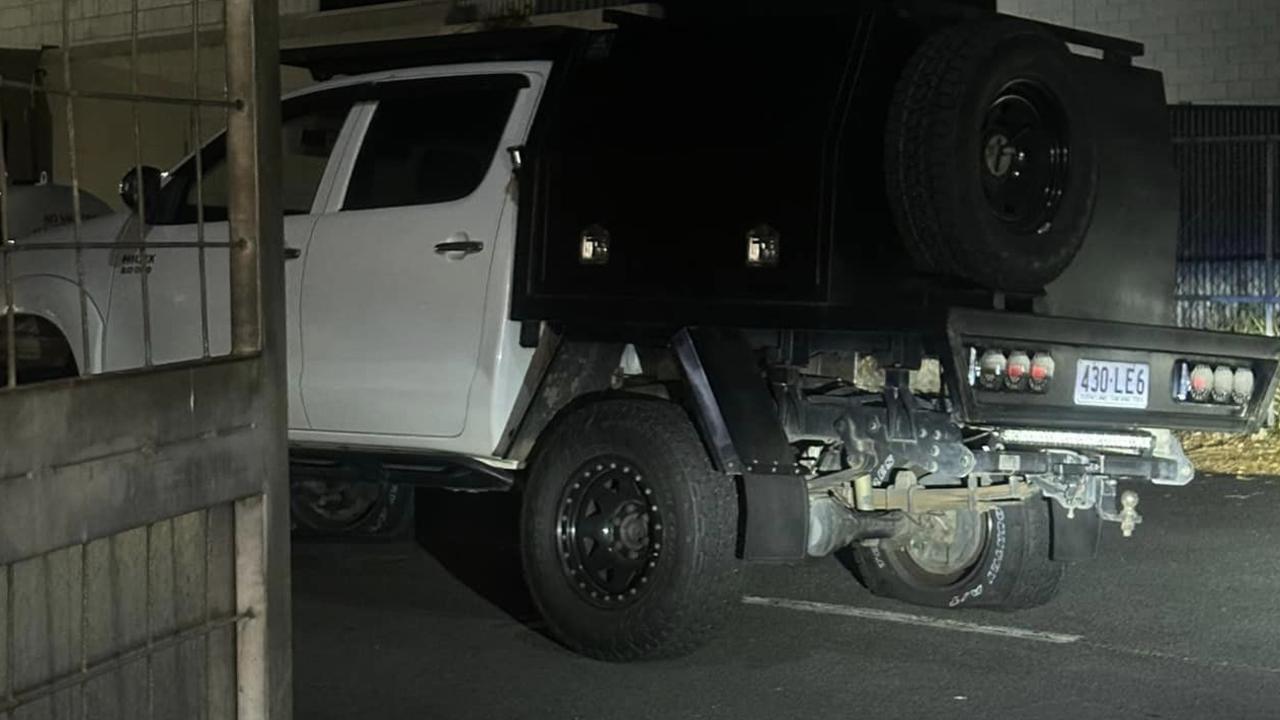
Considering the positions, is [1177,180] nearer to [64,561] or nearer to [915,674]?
[915,674]

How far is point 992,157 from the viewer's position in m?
6.16

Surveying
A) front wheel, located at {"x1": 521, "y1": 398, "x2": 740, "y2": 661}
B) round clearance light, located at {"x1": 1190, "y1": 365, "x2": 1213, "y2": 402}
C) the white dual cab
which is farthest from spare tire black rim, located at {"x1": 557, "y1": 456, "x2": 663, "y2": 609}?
round clearance light, located at {"x1": 1190, "y1": 365, "x2": 1213, "y2": 402}

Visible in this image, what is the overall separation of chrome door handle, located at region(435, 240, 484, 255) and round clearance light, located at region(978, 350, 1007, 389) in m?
2.14

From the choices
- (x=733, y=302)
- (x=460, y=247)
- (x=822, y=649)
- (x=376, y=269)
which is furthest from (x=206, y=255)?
(x=822, y=649)

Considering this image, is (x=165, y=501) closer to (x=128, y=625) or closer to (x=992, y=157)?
(x=128, y=625)

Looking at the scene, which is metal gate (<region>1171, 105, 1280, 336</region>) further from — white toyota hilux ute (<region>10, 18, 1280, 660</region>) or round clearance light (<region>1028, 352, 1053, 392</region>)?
round clearance light (<region>1028, 352, 1053, 392</region>)

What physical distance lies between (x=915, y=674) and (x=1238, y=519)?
4243mm

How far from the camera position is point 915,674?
6445 mm

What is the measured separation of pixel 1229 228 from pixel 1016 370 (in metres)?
10.3

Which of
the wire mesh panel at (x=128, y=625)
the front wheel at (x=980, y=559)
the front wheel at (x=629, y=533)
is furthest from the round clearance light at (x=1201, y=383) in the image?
the wire mesh panel at (x=128, y=625)

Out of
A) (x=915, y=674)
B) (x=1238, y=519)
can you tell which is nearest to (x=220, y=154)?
(x=915, y=674)

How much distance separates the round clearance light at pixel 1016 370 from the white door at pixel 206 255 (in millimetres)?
3112

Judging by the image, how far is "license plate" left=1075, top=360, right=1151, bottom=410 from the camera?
6352mm

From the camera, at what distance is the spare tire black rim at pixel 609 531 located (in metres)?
6.41
